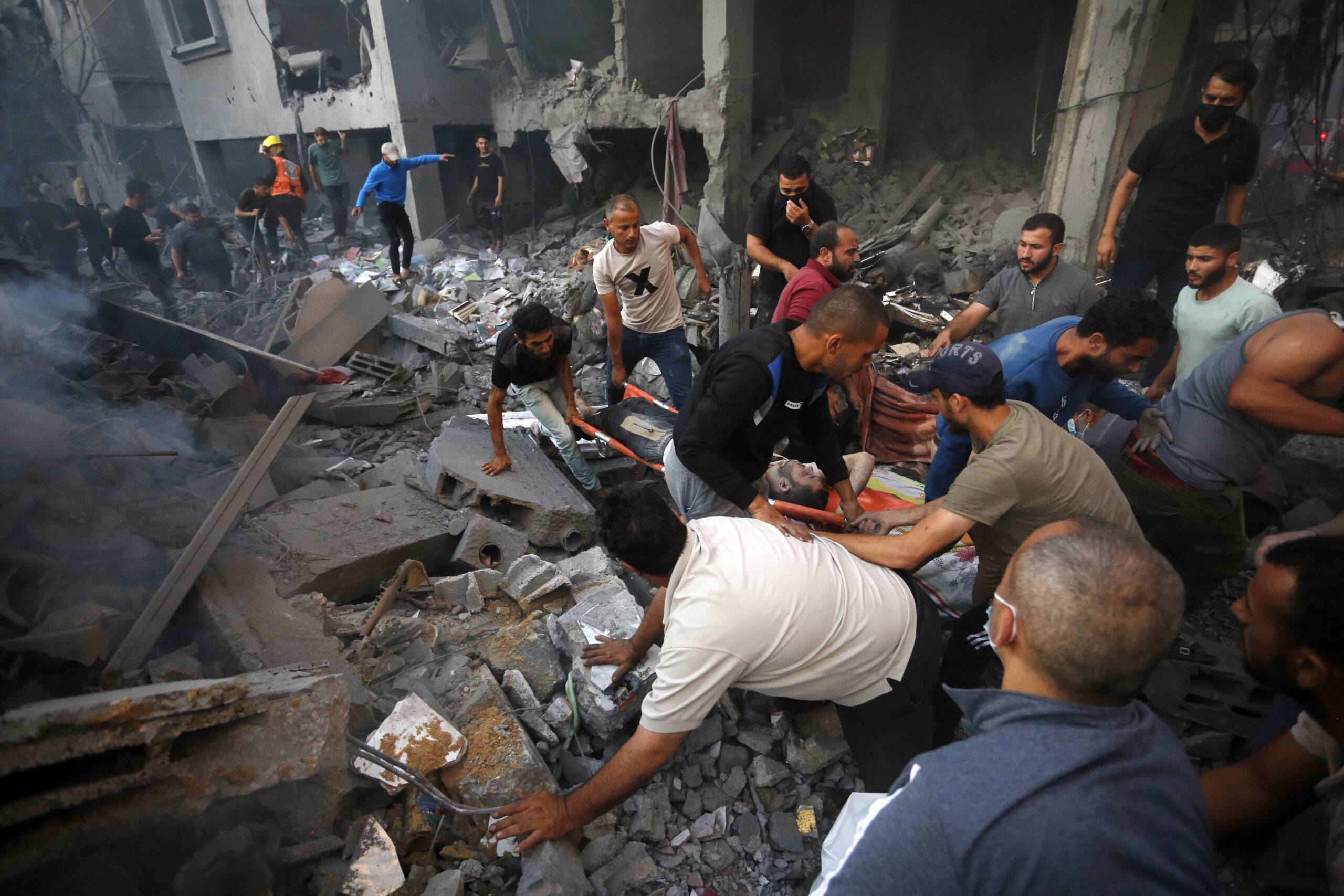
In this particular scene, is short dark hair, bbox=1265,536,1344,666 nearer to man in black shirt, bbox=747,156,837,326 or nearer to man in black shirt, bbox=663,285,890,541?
man in black shirt, bbox=663,285,890,541

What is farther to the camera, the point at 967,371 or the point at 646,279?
the point at 646,279

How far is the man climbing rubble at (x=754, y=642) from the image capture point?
181 centimetres

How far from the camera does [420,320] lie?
7.42 metres

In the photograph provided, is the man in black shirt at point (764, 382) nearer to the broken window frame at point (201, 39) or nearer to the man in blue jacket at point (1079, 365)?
the man in blue jacket at point (1079, 365)

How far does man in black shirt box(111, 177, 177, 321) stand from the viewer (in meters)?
8.57

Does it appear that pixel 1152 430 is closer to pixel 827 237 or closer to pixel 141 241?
pixel 827 237

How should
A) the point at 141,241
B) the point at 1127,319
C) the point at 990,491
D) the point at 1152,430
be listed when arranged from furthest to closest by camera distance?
1. the point at 141,241
2. the point at 1152,430
3. the point at 1127,319
4. the point at 990,491

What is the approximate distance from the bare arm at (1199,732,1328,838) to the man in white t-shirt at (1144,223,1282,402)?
194 centimetres

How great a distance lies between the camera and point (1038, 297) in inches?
141

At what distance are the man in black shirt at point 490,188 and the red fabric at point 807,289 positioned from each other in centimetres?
882

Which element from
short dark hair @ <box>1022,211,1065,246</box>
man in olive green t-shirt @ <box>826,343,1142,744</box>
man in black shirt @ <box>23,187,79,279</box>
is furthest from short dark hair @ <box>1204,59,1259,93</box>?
man in black shirt @ <box>23,187,79,279</box>

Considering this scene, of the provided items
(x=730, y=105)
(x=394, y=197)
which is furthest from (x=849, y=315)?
(x=394, y=197)

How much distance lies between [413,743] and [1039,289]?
3.74 m

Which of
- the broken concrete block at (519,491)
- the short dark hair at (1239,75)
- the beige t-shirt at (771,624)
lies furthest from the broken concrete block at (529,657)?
the short dark hair at (1239,75)
